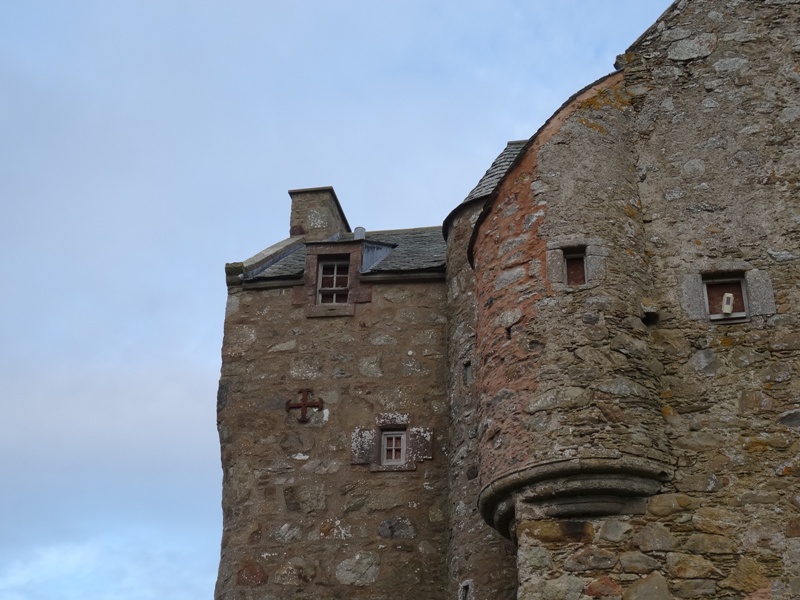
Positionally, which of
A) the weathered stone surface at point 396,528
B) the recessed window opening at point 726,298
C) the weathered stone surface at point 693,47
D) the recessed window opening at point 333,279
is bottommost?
the weathered stone surface at point 396,528

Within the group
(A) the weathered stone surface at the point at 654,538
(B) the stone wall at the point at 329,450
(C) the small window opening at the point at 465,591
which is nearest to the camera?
(A) the weathered stone surface at the point at 654,538

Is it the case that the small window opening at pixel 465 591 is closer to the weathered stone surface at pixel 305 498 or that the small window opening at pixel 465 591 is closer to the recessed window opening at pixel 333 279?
the weathered stone surface at pixel 305 498

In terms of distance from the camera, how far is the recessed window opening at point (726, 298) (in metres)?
10.6

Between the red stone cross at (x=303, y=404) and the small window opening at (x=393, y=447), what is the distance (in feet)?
3.09

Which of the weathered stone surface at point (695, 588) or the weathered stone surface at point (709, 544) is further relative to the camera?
the weathered stone surface at point (709, 544)

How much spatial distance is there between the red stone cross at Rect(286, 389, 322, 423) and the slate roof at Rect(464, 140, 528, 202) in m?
3.20

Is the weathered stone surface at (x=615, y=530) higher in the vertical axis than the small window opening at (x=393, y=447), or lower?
lower

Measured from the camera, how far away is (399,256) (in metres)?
15.6

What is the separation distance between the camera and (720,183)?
36.9ft

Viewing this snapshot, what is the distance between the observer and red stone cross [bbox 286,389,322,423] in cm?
1406

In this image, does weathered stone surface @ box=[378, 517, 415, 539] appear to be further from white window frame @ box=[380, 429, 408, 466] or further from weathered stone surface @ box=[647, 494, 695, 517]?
weathered stone surface @ box=[647, 494, 695, 517]

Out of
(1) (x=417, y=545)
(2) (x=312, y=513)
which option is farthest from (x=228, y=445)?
(1) (x=417, y=545)

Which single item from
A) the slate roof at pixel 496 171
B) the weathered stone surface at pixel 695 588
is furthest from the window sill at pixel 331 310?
the weathered stone surface at pixel 695 588

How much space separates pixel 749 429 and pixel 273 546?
595 cm
